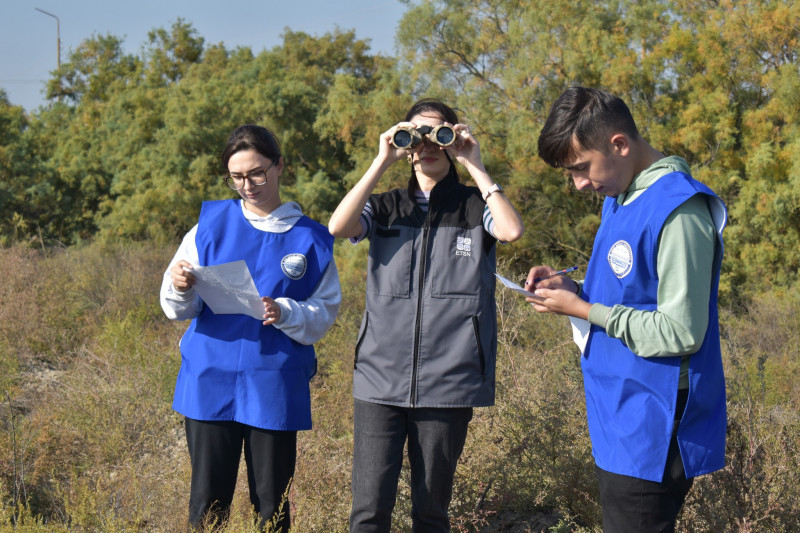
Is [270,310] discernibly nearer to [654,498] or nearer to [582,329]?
[582,329]

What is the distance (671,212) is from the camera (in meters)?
2.06

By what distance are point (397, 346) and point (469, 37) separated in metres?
9.40

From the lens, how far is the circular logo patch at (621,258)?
2.15 meters

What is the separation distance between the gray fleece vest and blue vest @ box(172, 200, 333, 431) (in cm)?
29

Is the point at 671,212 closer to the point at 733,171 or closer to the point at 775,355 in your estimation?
the point at 775,355

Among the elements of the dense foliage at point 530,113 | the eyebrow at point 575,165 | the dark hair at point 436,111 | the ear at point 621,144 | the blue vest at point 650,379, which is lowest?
the blue vest at point 650,379

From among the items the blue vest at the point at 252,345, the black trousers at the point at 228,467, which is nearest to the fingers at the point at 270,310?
the blue vest at the point at 252,345

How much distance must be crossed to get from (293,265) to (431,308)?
2.06ft

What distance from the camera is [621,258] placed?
218 cm

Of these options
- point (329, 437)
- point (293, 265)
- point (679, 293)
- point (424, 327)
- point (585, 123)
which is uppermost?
point (585, 123)

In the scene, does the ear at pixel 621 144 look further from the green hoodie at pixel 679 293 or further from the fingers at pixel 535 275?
the fingers at pixel 535 275

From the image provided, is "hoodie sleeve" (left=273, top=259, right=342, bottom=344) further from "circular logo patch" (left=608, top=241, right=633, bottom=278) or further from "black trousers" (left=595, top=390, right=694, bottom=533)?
"black trousers" (left=595, top=390, right=694, bottom=533)

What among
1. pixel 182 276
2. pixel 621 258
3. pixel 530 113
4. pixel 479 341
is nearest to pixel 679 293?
pixel 621 258

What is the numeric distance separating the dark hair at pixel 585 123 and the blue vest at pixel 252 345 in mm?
1203
